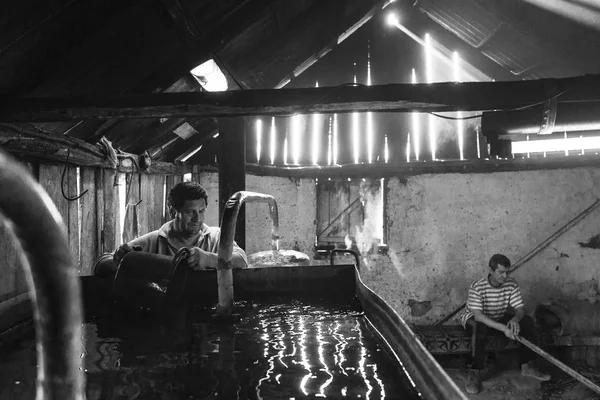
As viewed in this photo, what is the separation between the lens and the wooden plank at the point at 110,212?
581 cm

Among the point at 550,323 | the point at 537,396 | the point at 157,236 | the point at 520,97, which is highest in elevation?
the point at 520,97

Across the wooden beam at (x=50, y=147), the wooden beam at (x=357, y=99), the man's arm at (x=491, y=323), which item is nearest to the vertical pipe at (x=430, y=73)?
the man's arm at (x=491, y=323)

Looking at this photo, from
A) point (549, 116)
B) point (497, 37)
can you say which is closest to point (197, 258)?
point (549, 116)

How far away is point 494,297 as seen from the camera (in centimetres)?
716

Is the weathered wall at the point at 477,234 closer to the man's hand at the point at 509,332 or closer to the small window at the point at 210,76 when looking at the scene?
the man's hand at the point at 509,332

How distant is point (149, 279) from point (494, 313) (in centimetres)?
610

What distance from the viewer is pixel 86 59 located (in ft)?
12.9

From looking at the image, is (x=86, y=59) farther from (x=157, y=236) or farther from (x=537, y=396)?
(x=537, y=396)

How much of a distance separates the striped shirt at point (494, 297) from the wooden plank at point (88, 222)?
19.0 ft

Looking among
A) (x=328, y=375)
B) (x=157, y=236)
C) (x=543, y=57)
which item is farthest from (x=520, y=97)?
(x=157, y=236)

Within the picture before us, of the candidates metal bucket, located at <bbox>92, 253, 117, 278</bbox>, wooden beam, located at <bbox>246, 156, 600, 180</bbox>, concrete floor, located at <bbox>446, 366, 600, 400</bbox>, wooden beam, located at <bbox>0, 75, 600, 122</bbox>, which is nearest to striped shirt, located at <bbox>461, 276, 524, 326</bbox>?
concrete floor, located at <bbox>446, 366, 600, 400</bbox>

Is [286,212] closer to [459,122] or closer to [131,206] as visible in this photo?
[131,206]

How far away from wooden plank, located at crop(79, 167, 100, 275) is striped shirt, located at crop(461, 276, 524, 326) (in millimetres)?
5789

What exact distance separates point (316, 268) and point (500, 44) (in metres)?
5.37
